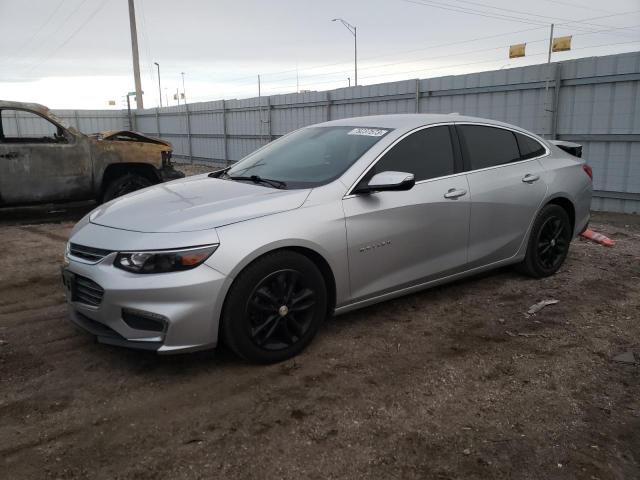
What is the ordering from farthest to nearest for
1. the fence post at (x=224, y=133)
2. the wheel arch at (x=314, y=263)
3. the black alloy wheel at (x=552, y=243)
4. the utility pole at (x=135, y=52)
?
the utility pole at (x=135, y=52), the fence post at (x=224, y=133), the black alloy wheel at (x=552, y=243), the wheel arch at (x=314, y=263)

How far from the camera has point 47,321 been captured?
432 cm

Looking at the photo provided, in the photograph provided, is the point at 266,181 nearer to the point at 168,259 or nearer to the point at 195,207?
the point at 195,207

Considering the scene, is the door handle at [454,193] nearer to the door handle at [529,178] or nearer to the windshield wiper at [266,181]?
the door handle at [529,178]

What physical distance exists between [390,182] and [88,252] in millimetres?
2004

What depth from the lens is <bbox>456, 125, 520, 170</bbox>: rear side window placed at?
4602 millimetres

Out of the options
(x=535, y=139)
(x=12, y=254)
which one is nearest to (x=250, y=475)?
(x=535, y=139)

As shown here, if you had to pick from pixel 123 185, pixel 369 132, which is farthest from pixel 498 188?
pixel 123 185

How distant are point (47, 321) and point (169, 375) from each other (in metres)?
1.52

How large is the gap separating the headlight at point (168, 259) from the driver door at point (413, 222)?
1.05 meters

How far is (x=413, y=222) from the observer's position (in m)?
4.04

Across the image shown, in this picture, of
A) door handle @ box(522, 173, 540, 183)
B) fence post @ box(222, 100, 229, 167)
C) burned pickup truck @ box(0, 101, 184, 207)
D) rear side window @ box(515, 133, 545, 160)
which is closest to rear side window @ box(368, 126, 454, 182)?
door handle @ box(522, 173, 540, 183)

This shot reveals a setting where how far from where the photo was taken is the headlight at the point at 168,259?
3.12 m

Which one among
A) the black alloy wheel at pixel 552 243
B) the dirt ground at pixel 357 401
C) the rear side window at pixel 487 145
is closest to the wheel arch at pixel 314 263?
the dirt ground at pixel 357 401

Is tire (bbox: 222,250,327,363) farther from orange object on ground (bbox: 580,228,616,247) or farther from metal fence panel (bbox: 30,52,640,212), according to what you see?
metal fence panel (bbox: 30,52,640,212)
